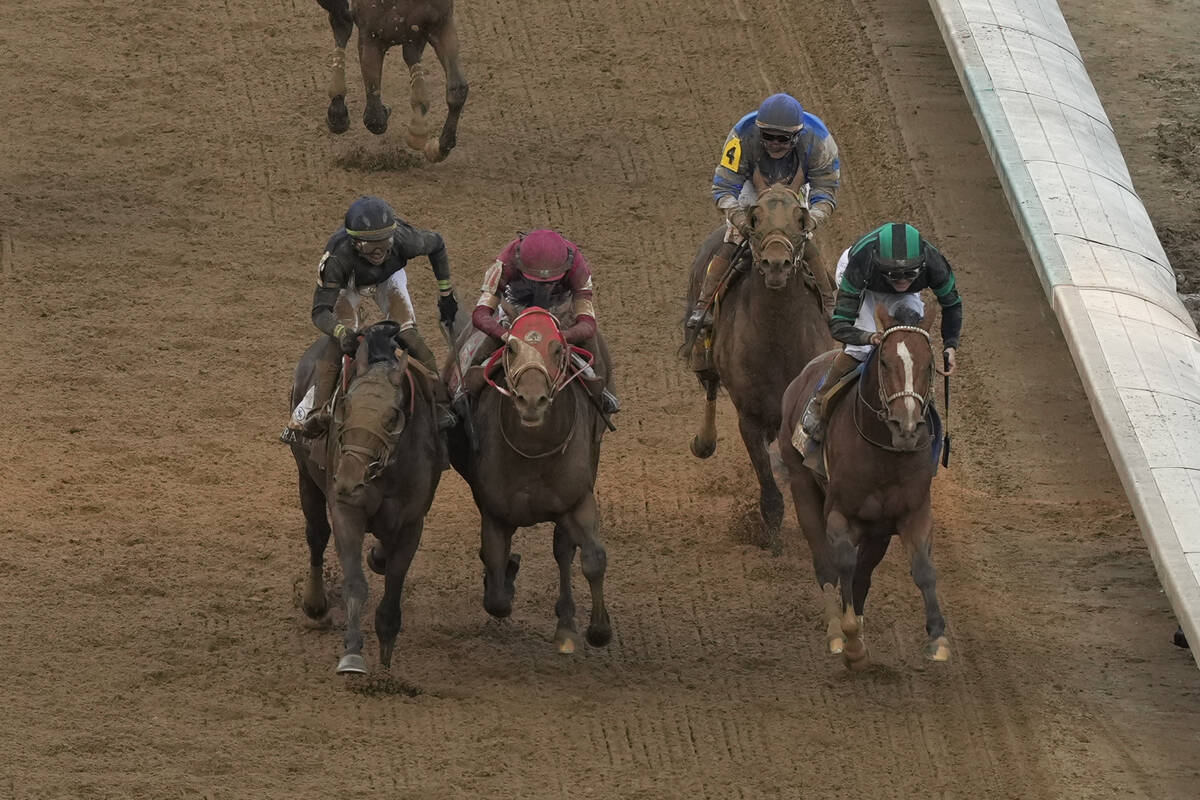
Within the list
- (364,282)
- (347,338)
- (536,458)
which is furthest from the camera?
(364,282)

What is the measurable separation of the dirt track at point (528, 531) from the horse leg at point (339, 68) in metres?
0.75

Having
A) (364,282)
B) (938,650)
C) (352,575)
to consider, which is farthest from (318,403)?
(938,650)

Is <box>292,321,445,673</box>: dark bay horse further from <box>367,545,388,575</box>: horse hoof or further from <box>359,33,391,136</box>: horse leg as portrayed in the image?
<box>359,33,391,136</box>: horse leg

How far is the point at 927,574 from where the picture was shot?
13.3 m

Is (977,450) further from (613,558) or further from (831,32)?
(831,32)

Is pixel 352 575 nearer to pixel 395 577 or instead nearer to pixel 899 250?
pixel 395 577

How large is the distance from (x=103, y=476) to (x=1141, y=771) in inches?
338

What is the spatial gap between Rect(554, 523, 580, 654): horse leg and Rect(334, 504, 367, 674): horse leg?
59.8 inches

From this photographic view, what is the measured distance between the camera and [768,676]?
578 inches

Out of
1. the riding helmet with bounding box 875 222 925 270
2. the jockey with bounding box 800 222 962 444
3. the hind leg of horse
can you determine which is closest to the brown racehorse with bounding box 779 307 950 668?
the jockey with bounding box 800 222 962 444

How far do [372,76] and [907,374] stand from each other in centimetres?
993

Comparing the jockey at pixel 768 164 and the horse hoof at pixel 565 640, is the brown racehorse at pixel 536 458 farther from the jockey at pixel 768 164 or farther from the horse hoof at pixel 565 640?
the jockey at pixel 768 164

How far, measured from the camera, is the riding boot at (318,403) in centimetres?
1369

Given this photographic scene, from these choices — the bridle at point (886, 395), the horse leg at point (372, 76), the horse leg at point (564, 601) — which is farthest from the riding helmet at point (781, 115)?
the horse leg at point (372, 76)
